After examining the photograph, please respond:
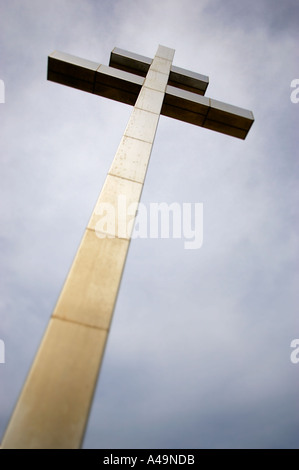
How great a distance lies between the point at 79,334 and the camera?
7.68 ft

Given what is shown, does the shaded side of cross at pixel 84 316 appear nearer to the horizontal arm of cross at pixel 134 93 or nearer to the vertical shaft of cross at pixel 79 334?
the vertical shaft of cross at pixel 79 334

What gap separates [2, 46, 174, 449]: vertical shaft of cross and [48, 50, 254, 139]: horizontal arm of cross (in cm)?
274

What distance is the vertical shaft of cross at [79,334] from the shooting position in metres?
1.90

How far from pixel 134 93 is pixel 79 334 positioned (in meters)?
5.21

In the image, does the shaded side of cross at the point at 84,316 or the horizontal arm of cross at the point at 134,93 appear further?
A: the horizontal arm of cross at the point at 134,93

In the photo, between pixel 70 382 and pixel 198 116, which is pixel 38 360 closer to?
pixel 70 382

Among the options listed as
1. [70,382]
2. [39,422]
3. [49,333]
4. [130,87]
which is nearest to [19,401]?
[39,422]

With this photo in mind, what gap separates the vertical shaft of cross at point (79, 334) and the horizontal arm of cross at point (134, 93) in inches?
108

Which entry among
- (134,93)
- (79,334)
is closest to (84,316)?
(79,334)

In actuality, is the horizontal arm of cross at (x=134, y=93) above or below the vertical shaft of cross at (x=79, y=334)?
above

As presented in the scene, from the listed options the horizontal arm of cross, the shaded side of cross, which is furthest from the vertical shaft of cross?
the horizontal arm of cross

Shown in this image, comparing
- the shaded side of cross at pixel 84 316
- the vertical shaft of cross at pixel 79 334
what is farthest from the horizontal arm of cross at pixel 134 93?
the vertical shaft of cross at pixel 79 334

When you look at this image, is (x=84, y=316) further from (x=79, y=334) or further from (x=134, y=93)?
(x=134, y=93)
